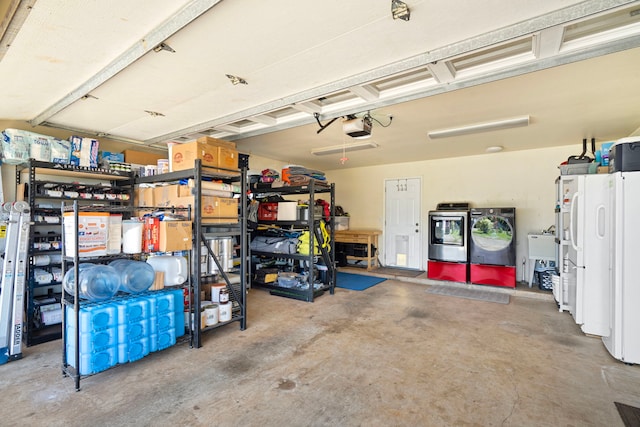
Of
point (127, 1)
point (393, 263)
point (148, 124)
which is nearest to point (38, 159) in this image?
point (148, 124)

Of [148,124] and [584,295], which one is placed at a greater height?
[148,124]

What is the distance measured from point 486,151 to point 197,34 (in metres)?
5.56

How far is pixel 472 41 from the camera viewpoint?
2006 mm

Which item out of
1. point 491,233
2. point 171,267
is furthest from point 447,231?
point 171,267

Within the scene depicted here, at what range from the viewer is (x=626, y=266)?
2668mm

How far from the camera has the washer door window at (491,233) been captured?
212 inches

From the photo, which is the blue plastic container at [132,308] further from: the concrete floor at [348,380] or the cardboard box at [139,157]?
the cardboard box at [139,157]

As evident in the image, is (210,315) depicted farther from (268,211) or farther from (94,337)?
(268,211)

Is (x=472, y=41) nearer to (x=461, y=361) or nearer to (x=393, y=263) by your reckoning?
(x=461, y=361)

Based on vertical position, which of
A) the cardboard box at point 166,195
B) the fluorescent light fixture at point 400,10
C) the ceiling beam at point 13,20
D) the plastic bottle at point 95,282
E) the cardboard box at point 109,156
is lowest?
the plastic bottle at point 95,282

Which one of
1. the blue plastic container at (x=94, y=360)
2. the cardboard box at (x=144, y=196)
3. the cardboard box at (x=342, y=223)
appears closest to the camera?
the blue plastic container at (x=94, y=360)

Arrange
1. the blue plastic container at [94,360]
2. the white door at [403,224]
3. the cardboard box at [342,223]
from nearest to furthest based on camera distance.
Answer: the blue plastic container at [94,360]
the white door at [403,224]
the cardboard box at [342,223]

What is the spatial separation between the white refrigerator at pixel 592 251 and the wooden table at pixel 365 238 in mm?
4020

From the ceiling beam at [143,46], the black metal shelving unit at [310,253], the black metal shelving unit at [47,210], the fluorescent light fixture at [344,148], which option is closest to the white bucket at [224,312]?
the black metal shelving unit at [310,253]
